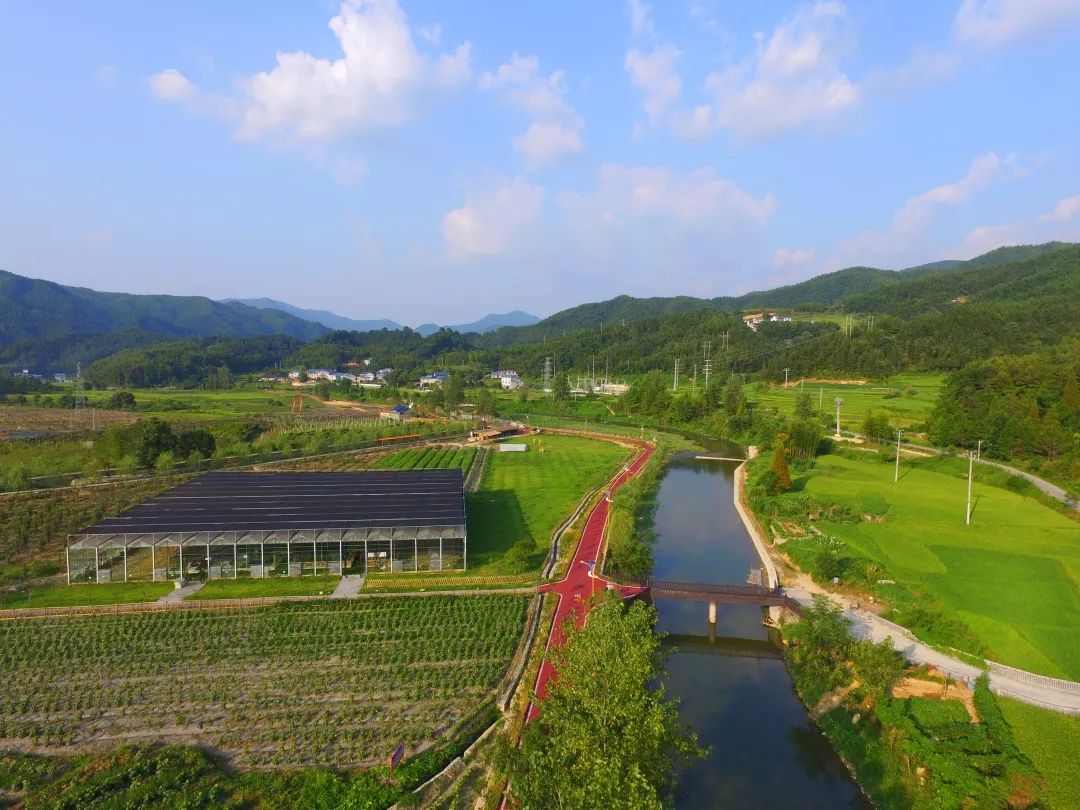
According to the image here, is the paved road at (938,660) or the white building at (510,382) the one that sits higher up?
the white building at (510,382)

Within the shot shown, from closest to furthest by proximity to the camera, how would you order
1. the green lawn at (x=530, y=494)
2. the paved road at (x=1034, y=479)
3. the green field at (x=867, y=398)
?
the green lawn at (x=530, y=494), the paved road at (x=1034, y=479), the green field at (x=867, y=398)

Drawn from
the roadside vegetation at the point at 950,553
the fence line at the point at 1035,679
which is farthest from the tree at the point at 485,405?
the fence line at the point at 1035,679

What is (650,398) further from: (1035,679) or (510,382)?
(1035,679)

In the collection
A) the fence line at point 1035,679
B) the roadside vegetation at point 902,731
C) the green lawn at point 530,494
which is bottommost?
the roadside vegetation at point 902,731

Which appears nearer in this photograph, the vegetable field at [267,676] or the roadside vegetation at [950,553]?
→ the vegetable field at [267,676]

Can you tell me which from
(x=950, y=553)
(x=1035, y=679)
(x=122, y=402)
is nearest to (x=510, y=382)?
(x=122, y=402)

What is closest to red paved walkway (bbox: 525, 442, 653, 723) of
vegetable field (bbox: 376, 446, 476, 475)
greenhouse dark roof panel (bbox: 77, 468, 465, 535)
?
greenhouse dark roof panel (bbox: 77, 468, 465, 535)

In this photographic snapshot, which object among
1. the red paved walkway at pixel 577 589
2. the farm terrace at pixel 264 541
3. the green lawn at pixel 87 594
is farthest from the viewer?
the farm terrace at pixel 264 541

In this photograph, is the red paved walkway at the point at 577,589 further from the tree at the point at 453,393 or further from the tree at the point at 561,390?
the tree at the point at 561,390
